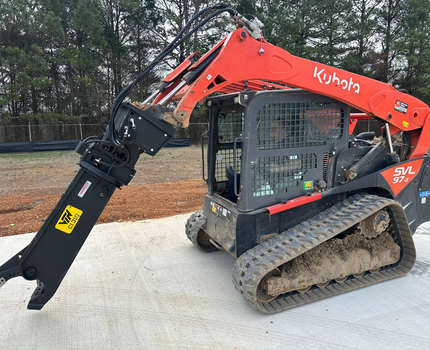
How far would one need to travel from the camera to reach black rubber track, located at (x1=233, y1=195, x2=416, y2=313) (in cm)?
330

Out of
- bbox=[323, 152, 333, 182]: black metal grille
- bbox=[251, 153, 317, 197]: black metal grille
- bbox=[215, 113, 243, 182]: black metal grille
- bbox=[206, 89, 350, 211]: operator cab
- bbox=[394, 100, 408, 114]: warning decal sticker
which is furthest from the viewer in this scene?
bbox=[215, 113, 243, 182]: black metal grille

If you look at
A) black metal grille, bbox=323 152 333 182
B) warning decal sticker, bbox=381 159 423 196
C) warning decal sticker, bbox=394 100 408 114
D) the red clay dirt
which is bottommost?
the red clay dirt

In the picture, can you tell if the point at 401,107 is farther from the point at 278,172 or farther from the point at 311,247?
the point at 311,247

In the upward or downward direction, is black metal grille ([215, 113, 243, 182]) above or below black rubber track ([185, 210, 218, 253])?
above

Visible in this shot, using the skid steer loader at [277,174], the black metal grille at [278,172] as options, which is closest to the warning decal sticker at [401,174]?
the skid steer loader at [277,174]

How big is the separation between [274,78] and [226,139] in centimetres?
126

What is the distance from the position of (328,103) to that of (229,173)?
1.48 meters

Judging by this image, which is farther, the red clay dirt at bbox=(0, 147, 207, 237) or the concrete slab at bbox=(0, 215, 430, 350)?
the red clay dirt at bbox=(0, 147, 207, 237)

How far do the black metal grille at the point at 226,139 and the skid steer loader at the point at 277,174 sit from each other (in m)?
0.01

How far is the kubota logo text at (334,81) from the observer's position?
3523mm

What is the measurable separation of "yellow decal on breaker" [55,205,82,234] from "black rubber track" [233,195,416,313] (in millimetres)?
1615

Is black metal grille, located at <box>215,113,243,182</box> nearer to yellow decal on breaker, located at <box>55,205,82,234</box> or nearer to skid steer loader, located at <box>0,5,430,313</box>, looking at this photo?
skid steer loader, located at <box>0,5,430,313</box>

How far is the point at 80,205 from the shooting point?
10.5 ft

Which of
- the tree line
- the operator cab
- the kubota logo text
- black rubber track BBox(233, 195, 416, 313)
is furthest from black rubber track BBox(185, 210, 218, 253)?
the tree line
